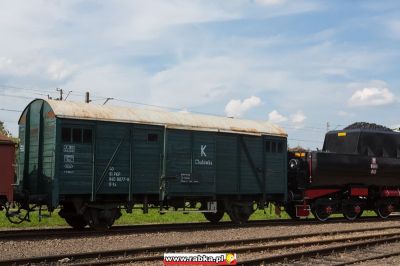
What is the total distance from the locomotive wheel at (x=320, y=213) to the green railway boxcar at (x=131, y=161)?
284cm

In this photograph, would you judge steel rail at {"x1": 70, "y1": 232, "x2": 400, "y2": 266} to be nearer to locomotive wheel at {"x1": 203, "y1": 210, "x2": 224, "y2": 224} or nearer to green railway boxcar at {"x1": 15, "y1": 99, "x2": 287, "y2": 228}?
green railway boxcar at {"x1": 15, "y1": 99, "x2": 287, "y2": 228}

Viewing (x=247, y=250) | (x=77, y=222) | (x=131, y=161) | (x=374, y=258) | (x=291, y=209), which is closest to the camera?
(x=374, y=258)

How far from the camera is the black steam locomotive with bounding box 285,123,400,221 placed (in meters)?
21.4

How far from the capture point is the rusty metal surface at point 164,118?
1579cm

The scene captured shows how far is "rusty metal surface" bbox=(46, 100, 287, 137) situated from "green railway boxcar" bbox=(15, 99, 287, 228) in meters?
0.03

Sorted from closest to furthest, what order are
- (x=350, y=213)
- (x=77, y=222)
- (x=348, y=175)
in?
1. (x=77, y=222)
2. (x=348, y=175)
3. (x=350, y=213)

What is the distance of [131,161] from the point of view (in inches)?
655

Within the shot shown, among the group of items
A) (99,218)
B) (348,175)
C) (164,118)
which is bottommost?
(99,218)

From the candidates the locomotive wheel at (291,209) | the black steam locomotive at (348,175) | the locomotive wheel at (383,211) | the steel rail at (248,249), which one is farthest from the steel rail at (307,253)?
the locomotive wheel at (383,211)

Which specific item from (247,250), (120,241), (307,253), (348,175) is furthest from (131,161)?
(348,175)

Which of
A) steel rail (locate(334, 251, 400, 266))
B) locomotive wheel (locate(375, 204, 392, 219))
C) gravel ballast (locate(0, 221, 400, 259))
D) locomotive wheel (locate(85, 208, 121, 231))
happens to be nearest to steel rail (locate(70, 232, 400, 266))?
gravel ballast (locate(0, 221, 400, 259))

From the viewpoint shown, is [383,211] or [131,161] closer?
[131,161]

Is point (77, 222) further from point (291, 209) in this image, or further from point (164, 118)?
point (291, 209)

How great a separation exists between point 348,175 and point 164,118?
9.11 m
